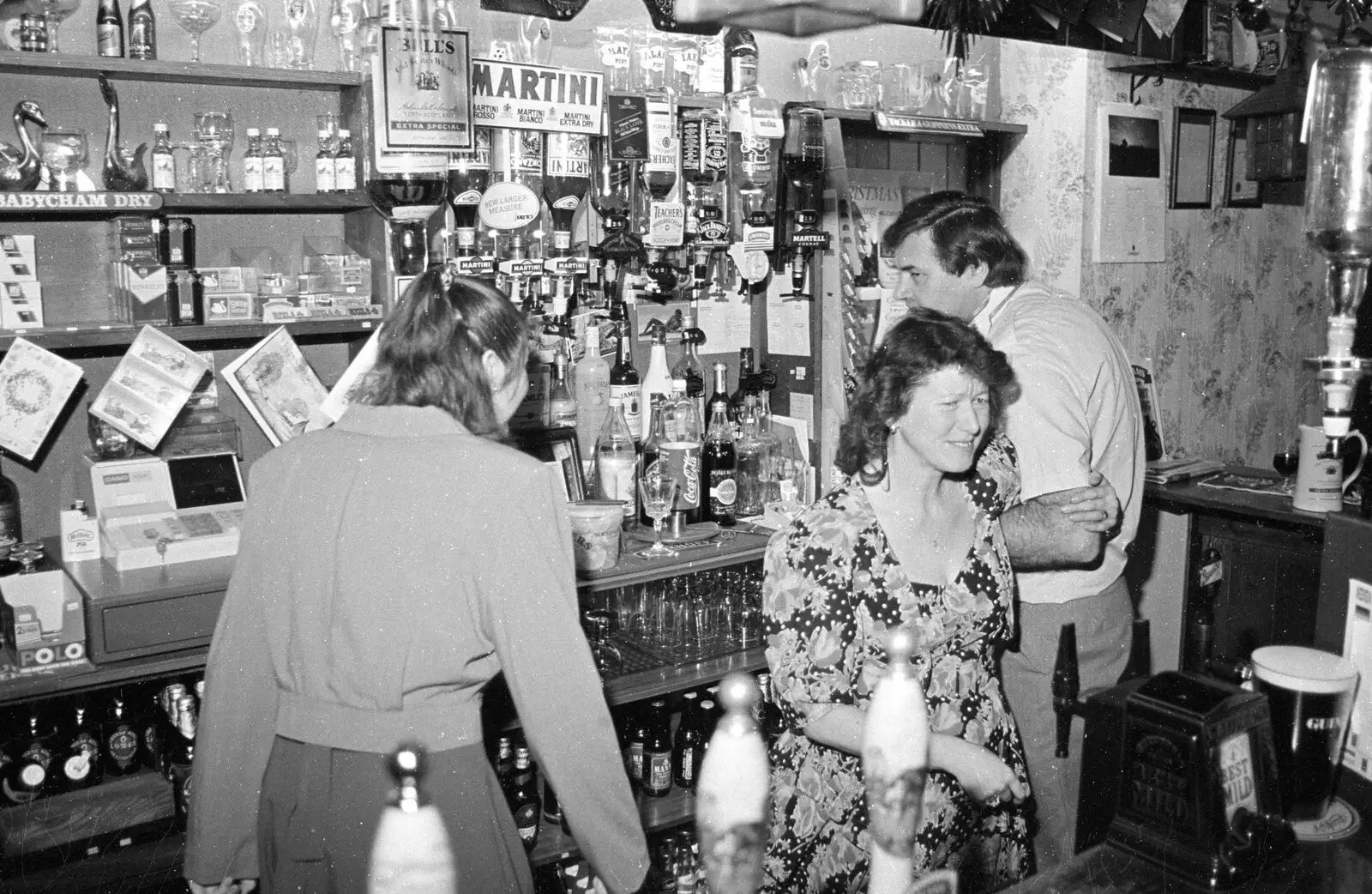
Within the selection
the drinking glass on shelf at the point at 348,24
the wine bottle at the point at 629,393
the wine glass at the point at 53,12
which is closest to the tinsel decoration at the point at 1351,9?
the wine bottle at the point at 629,393

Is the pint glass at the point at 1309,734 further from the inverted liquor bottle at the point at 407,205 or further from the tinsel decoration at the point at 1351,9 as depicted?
the inverted liquor bottle at the point at 407,205

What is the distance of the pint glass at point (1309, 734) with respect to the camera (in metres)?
1.71

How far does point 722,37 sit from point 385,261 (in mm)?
1271

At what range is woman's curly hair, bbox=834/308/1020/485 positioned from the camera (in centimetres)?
215

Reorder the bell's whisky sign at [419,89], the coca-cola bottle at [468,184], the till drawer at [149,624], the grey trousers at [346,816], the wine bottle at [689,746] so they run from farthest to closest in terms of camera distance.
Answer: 1. the wine bottle at [689,746]
2. the coca-cola bottle at [468,184]
3. the bell's whisky sign at [419,89]
4. the till drawer at [149,624]
5. the grey trousers at [346,816]

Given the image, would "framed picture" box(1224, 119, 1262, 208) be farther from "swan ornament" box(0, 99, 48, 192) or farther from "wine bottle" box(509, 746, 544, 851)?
"swan ornament" box(0, 99, 48, 192)

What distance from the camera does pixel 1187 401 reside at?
4695 millimetres

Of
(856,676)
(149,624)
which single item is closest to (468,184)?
(149,624)

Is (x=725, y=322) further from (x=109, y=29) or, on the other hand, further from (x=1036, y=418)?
(x=109, y=29)

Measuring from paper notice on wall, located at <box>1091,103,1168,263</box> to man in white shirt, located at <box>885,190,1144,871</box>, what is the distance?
5.73 feet

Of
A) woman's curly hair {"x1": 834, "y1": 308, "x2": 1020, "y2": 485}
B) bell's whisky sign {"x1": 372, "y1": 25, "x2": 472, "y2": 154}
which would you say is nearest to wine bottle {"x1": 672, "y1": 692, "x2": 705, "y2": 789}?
woman's curly hair {"x1": 834, "y1": 308, "x2": 1020, "y2": 485}

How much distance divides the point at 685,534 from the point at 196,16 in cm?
175

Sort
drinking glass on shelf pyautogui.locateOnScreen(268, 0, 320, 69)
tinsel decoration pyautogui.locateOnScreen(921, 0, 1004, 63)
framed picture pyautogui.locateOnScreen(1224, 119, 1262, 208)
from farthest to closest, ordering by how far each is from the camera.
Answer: framed picture pyautogui.locateOnScreen(1224, 119, 1262, 208)
drinking glass on shelf pyautogui.locateOnScreen(268, 0, 320, 69)
tinsel decoration pyautogui.locateOnScreen(921, 0, 1004, 63)

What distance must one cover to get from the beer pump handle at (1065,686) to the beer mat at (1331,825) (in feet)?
1.17
